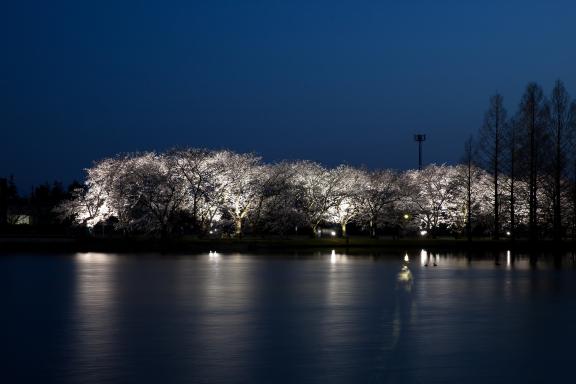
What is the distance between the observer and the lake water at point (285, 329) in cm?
1190

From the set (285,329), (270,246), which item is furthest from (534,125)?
(285,329)

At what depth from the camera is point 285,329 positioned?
1609 centimetres

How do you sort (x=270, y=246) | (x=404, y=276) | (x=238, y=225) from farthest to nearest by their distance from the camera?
(x=238, y=225) → (x=270, y=246) → (x=404, y=276)

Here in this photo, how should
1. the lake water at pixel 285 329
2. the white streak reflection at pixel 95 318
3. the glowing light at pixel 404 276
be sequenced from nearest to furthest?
1. the lake water at pixel 285 329
2. the white streak reflection at pixel 95 318
3. the glowing light at pixel 404 276

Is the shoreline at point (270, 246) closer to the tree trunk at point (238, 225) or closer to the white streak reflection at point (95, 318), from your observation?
the tree trunk at point (238, 225)

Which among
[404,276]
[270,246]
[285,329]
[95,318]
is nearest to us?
[285,329]

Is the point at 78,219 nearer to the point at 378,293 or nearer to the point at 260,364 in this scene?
the point at 378,293

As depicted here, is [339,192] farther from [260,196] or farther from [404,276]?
[404,276]

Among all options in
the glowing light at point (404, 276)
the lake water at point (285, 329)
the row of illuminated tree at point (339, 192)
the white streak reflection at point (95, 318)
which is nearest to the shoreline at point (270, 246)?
the row of illuminated tree at point (339, 192)

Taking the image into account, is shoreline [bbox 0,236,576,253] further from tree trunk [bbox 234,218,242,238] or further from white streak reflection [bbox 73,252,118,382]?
white streak reflection [bbox 73,252,118,382]

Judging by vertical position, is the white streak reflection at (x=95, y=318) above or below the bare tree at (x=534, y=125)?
below

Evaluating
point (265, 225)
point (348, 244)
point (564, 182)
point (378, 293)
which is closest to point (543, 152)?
point (564, 182)

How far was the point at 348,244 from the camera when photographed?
61406 millimetres

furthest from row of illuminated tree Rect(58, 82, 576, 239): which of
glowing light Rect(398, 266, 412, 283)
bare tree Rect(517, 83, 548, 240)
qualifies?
glowing light Rect(398, 266, 412, 283)
